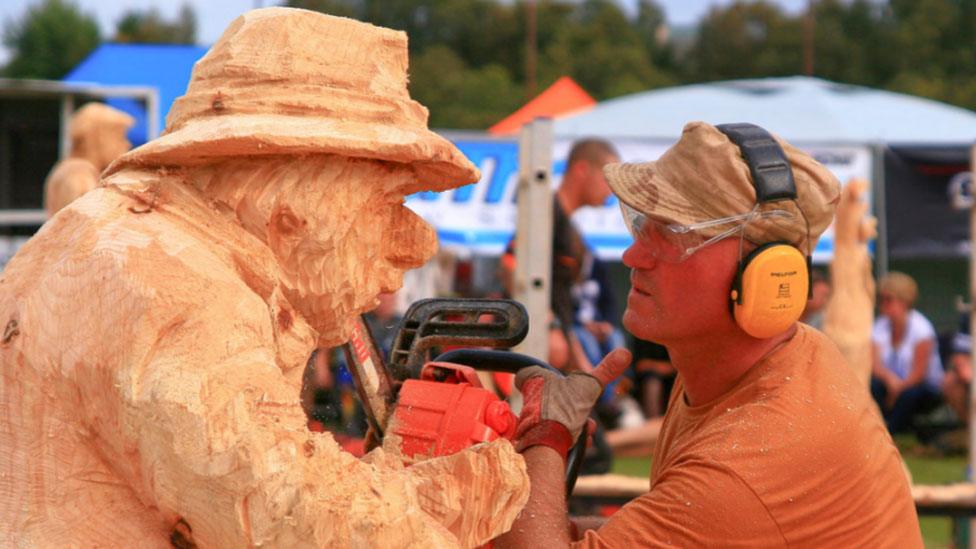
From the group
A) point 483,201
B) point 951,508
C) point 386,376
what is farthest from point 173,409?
point 483,201

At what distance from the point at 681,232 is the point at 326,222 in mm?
916

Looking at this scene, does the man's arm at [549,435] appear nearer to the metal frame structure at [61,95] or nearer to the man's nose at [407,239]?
the man's nose at [407,239]

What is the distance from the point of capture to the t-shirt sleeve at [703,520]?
225 centimetres

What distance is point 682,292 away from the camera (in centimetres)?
259

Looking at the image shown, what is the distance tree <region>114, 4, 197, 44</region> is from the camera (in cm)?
4091

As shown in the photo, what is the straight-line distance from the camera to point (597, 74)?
3275 centimetres

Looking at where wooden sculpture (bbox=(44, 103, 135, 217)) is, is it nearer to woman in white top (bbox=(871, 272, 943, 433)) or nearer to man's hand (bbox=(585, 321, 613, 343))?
man's hand (bbox=(585, 321, 613, 343))

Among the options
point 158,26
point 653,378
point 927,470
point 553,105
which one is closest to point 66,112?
point 553,105

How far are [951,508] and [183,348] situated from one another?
4663mm

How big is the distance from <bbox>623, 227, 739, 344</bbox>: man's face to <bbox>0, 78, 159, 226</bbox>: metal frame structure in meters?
7.64

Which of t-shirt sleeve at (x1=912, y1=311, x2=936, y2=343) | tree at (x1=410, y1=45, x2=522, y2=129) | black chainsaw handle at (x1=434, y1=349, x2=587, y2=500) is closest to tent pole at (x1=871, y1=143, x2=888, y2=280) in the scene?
t-shirt sleeve at (x1=912, y1=311, x2=936, y2=343)

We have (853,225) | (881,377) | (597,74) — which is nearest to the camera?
(853,225)

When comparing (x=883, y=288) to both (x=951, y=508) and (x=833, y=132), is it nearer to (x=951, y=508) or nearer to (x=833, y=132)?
(x=833, y=132)

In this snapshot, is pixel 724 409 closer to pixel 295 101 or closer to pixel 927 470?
pixel 295 101
